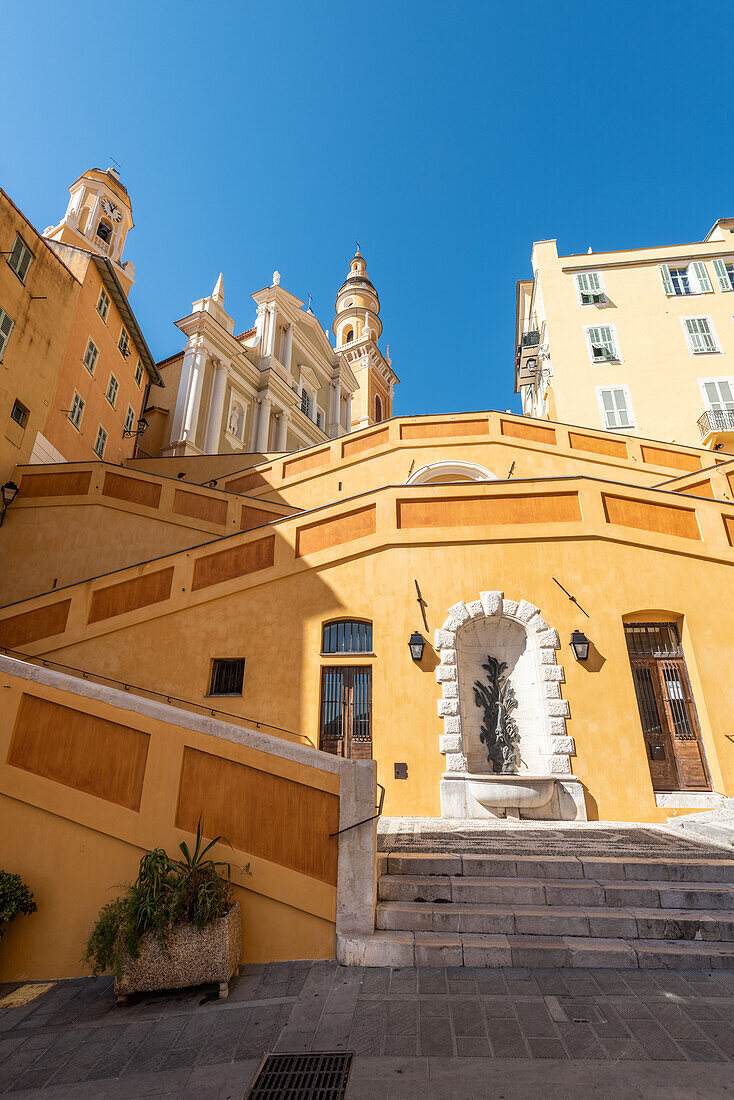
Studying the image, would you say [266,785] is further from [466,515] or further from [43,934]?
[466,515]

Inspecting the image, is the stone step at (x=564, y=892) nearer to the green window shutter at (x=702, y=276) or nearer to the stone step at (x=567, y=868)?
the stone step at (x=567, y=868)

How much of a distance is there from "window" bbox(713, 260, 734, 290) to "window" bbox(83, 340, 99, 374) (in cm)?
2572

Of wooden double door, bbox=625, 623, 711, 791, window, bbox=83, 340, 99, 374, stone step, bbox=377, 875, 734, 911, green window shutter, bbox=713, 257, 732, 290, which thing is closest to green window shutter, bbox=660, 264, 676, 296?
green window shutter, bbox=713, 257, 732, 290

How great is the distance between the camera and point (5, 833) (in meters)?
5.88

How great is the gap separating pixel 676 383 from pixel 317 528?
1879 cm

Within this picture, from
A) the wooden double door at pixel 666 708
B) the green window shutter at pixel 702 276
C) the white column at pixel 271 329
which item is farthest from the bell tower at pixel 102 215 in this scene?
the wooden double door at pixel 666 708

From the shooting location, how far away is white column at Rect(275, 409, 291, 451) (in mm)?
30078

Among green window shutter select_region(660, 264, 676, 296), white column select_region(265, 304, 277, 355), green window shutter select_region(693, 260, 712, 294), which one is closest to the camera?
green window shutter select_region(693, 260, 712, 294)

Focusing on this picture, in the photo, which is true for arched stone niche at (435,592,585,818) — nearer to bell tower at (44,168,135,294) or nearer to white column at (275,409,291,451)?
white column at (275,409,291,451)

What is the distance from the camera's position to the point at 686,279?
25453mm

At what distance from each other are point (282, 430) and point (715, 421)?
1967 cm

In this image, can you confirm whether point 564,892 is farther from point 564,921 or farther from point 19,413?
point 19,413

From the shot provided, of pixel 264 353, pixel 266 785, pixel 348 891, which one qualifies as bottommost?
pixel 348 891

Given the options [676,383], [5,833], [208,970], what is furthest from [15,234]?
[676,383]
